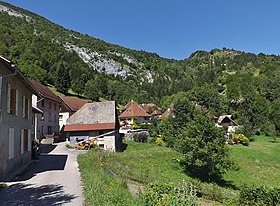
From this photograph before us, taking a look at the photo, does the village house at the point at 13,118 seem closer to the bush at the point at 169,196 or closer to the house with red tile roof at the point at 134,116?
the bush at the point at 169,196

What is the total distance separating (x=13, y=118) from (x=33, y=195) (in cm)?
706

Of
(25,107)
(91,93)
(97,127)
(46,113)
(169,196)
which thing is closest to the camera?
(169,196)

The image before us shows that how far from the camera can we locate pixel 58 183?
15.0 m

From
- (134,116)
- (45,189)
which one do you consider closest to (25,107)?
(45,189)

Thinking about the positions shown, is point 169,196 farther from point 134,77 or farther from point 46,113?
point 134,77

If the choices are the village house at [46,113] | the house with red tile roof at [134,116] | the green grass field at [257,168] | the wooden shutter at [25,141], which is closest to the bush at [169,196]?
the wooden shutter at [25,141]

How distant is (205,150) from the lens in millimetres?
27000

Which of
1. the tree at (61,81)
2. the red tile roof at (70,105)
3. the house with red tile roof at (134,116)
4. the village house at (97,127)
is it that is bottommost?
the village house at (97,127)

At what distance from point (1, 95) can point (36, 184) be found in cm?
492

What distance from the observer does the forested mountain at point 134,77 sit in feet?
268

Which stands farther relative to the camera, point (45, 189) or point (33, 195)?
point (45, 189)

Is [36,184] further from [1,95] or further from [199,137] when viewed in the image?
[199,137]

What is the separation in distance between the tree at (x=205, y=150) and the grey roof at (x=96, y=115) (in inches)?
499

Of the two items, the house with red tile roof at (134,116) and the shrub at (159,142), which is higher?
the house with red tile roof at (134,116)
